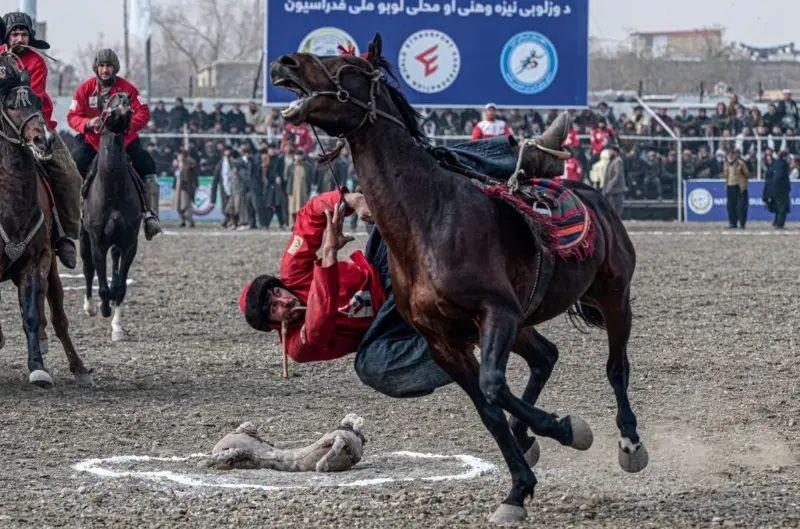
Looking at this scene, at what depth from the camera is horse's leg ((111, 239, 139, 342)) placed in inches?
509

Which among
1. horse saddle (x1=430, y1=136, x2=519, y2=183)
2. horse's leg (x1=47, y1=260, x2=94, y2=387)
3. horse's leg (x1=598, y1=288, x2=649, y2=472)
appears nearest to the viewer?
horse saddle (x1=430, y1=136, x2=519, y2=183)

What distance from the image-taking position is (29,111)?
31.4ft

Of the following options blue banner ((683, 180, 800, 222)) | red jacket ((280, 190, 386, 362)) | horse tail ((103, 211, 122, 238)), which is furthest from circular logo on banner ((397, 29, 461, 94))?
red jacket ((280, 190, 386, 362))

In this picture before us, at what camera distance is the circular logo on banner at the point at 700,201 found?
33.6m

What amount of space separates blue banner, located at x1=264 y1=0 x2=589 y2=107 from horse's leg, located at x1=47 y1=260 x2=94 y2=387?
73.3 ft

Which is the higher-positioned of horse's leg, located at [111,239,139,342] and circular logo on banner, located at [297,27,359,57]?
circular logo on banner, located at [297,27,359,57]

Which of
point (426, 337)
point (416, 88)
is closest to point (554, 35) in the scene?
point (416, 88)

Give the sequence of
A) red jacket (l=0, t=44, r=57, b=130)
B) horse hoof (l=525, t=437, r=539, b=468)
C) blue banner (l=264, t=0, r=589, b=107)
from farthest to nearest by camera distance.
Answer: blue banner (l=264, t=0, r=589, b=107), red jacket (l=0, t=44, r=57, b=130), horse hoof (l=525, t=437, r=539, b=468)

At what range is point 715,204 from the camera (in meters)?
33.7

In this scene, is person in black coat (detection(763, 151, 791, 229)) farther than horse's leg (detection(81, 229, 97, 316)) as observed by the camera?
Yes

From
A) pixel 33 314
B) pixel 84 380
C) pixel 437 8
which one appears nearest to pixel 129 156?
pixel 84 380

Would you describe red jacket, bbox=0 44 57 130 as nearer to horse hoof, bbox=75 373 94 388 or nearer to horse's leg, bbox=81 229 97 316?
horse hoof, bbox=75 373 94 388

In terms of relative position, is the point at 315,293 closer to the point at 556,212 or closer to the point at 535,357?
the point at 556,212

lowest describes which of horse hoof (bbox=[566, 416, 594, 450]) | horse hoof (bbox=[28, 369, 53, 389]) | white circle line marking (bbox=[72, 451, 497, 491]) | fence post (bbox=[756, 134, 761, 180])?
white circle line marking (bbox=[72, 451, 497, 491])
